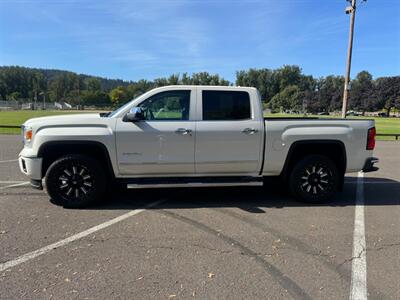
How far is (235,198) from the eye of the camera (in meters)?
6.31

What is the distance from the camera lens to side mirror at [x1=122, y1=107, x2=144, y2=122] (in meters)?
5.26

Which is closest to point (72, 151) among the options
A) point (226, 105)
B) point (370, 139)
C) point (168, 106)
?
point (168, 106)

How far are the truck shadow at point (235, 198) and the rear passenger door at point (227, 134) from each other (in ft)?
2.01

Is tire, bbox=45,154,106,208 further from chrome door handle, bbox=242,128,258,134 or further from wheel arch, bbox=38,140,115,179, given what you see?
chrome door handle, bbox=242,128,258,134

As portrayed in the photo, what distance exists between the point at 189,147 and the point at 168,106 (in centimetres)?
78

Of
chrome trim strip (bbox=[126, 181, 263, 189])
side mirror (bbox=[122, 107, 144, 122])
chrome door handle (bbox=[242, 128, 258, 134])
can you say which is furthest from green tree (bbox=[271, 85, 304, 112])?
side mirror (bbox=[122, 107, 144, 122])

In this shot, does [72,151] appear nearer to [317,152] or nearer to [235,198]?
[235,198]

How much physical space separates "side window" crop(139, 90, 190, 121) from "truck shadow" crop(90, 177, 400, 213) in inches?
59.6

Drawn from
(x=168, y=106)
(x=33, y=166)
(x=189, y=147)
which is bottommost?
(x=33, y=166)

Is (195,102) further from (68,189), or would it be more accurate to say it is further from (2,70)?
(2,70)

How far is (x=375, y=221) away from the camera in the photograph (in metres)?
5.18

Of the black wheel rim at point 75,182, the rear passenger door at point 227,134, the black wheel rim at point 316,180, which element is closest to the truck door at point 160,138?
the rear passenger door at point 227,134

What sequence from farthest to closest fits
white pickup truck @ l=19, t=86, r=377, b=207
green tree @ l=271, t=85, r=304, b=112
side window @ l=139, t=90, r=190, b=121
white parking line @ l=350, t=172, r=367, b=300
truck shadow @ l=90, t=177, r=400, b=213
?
green tree @ l=271, t=85, r=304, b=112
truck shadow @ l=90, t=177, r=400, b=213
side window @ l=139, t=90, r=190, b=121
white pickup truck @ l=19, t=86, r=377, b=207
white parking line @ l=350, t=172, r=367, b=300

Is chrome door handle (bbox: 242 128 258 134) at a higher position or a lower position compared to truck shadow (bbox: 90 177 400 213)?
higher
